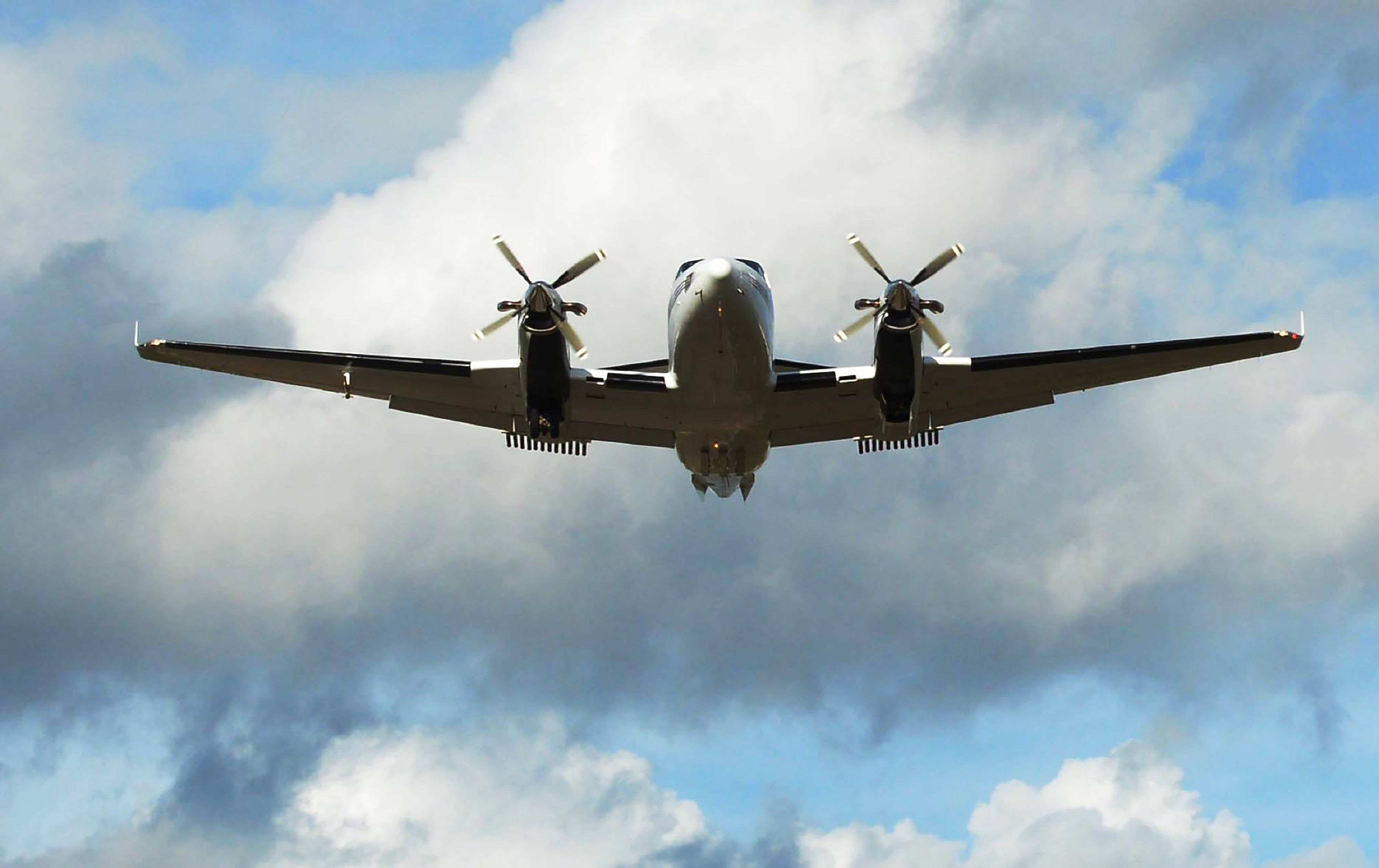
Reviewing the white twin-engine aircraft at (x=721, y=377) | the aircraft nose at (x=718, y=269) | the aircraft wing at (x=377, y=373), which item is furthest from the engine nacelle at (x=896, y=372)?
the aircraft wing at (x=377, y=373)

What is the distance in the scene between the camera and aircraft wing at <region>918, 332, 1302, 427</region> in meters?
35.7

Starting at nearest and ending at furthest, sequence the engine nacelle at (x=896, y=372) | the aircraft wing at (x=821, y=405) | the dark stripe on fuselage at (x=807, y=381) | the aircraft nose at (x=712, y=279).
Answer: the aircraft nose at (x=712, y=279) → the engine nacelle at (x=896, y=372) → the dark stripe on fuselage at (x=807, y=381) → the aircraft wing at (x=821, y=405)

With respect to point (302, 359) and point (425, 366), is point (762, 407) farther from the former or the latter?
point (302, 359)

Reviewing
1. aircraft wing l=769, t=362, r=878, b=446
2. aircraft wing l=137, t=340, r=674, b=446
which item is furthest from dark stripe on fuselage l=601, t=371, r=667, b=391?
aircraft wing l=769, t=362, r=878, b=446

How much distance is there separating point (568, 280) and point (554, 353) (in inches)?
86.0

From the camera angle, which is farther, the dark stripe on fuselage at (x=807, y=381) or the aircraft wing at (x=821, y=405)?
the aircraft wing at (x=821, y=405)

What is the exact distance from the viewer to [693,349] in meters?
33.3

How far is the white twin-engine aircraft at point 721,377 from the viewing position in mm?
33344

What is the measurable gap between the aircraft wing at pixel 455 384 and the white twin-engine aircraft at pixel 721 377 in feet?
0.13

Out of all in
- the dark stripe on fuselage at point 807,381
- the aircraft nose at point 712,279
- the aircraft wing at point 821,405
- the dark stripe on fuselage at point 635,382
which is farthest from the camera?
the aircraft wing at point 821,405

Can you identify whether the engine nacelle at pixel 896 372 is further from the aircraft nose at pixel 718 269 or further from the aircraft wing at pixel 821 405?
the aircraft nose at pixel 718 269

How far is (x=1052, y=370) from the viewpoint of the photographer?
36344 millimetres

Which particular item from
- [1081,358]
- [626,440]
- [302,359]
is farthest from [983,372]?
[302,359]

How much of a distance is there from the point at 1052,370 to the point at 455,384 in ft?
42.8
